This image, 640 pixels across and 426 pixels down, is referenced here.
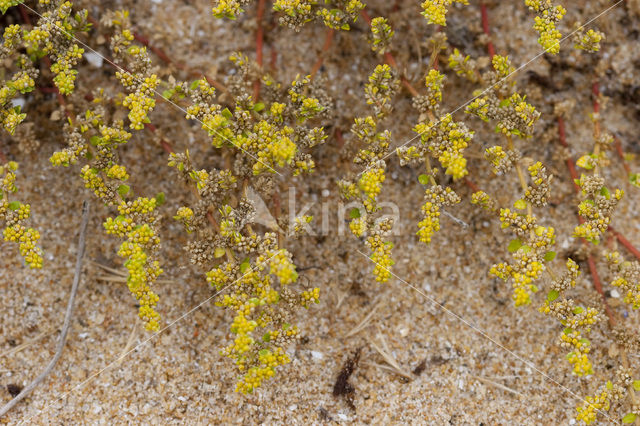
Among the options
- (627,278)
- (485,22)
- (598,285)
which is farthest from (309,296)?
(485,22)

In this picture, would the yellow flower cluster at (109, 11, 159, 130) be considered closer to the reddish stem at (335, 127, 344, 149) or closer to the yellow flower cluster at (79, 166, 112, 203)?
the yellow flower cluster at (79, 166, 112, 203)

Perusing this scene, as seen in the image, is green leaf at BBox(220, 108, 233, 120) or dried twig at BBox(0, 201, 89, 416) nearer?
green leaf at BBox(220, 108, 233, 120)

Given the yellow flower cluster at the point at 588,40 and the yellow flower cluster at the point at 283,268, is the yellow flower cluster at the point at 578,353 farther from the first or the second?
the yellow flower cluster at the point at 588,40

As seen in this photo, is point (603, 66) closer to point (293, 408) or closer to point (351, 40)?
point (351, 40)

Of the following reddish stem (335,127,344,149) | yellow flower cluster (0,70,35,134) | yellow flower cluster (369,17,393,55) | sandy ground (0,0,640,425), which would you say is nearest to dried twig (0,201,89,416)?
sandy ground (0,0,640,425)

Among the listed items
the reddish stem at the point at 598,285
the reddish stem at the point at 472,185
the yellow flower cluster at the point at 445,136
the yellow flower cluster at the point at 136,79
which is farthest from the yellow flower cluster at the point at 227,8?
the reddish stem at the point at 598,285
